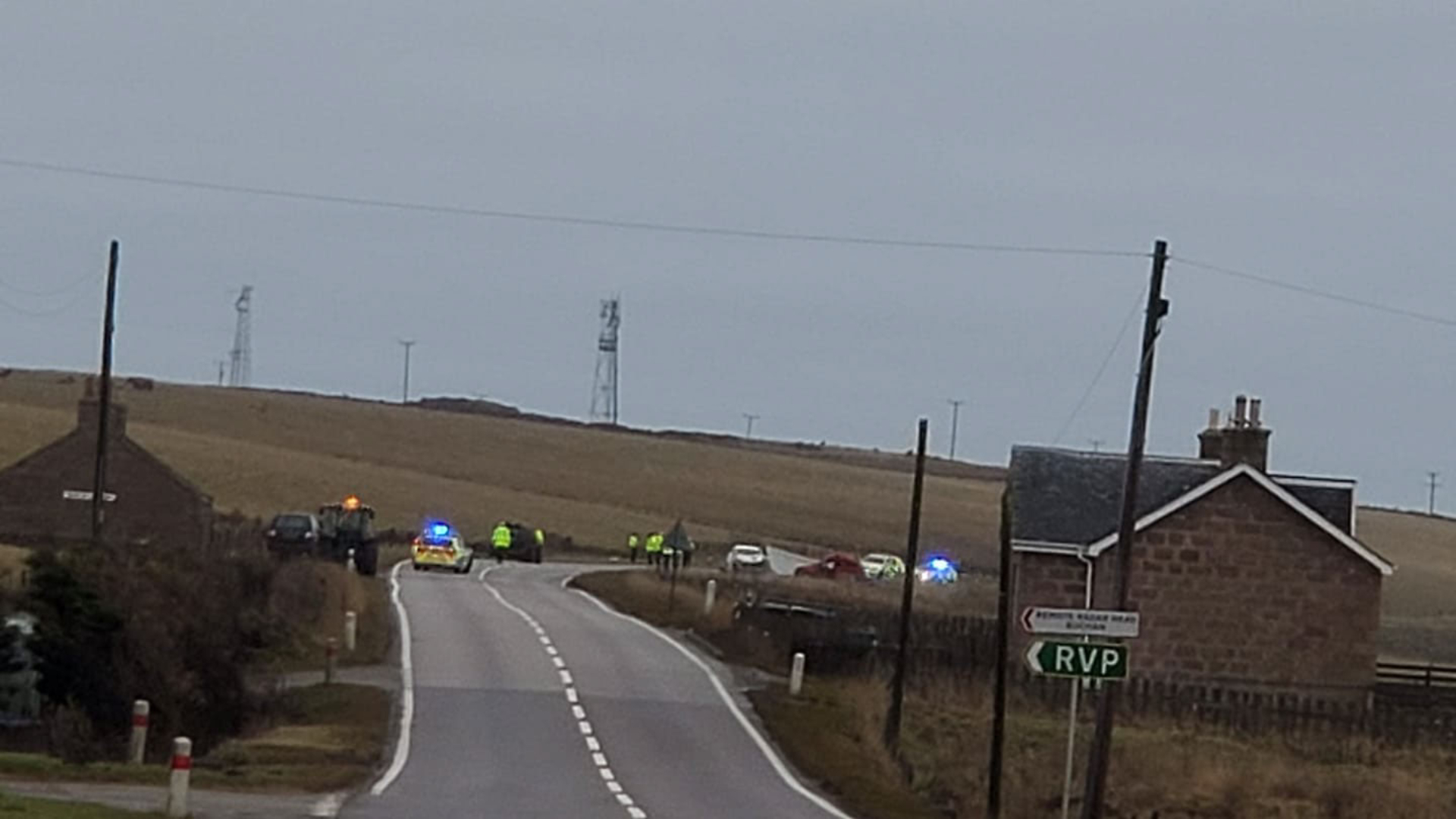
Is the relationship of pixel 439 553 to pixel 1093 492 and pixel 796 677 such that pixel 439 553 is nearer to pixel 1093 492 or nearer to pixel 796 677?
pixel 1093 492

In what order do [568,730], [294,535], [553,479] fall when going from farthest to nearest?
[553,479], [294,535], [568,730]

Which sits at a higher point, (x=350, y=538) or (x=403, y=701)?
(x=350, y=538)

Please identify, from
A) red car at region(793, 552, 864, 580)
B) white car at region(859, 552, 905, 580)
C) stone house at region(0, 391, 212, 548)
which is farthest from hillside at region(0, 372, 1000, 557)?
red car at region(793, 552, 864, 580)

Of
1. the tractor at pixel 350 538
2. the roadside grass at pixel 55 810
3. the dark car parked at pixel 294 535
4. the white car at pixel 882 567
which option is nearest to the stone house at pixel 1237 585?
the tractor at pixel 350 538

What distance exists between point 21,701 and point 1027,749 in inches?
608

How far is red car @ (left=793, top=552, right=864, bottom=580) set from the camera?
83562 mm

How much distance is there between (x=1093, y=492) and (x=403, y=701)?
66.5 ft

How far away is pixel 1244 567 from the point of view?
2165 inches

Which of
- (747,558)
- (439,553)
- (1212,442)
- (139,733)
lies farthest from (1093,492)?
(747,558)

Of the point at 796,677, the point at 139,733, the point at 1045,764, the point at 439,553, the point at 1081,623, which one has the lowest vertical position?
the point at 1045,764

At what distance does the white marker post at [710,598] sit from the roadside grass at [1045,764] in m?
7.49

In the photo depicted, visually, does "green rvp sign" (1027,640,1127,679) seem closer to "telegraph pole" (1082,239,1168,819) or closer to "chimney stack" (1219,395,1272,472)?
"telegraph pole" (1082,239,1168,819)

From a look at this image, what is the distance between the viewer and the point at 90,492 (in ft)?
245

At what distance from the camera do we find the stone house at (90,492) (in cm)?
7519
